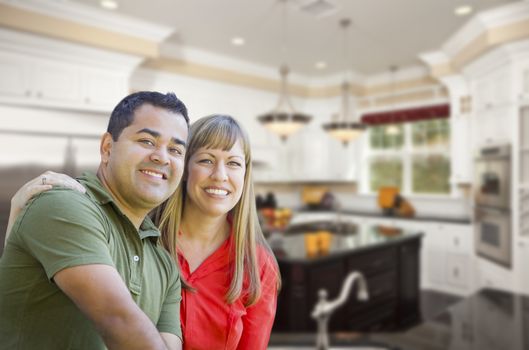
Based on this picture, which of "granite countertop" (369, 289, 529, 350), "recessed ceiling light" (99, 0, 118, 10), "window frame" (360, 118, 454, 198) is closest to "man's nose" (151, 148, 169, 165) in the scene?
"granite countertop" (369, 289, 529, 350)

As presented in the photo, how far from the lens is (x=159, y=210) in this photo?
0.31m

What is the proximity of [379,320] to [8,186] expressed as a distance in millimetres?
2931

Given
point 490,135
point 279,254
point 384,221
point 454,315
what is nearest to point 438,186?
point 384,221

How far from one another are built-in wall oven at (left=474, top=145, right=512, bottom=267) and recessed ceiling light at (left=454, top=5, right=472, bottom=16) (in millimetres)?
1229

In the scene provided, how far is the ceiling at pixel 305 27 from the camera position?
3076 millimetres

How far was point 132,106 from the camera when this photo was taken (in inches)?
9.8

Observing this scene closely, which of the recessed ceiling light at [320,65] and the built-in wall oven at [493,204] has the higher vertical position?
the recessed ceiling light at [320,65]

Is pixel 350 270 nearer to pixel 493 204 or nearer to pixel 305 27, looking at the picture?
pixel 493 204

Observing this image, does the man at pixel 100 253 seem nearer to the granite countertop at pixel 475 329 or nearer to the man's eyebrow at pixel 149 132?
the man's eyebrow at pixel 149 132

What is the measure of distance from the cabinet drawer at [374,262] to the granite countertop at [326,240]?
86 millimetres

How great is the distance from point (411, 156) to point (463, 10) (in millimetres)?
2438

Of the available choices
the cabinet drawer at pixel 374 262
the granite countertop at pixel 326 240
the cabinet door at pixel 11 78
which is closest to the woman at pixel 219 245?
the cabinet door at pixel 11 78

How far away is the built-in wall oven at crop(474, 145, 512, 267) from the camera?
326 centimetres

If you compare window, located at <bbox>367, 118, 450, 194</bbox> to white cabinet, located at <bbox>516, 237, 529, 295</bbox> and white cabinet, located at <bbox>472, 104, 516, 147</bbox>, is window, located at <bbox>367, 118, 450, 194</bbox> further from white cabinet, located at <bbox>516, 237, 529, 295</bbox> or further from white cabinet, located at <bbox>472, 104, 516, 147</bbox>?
white cabinet, located at <bbox>516, 237, 529, 295</bbox>
